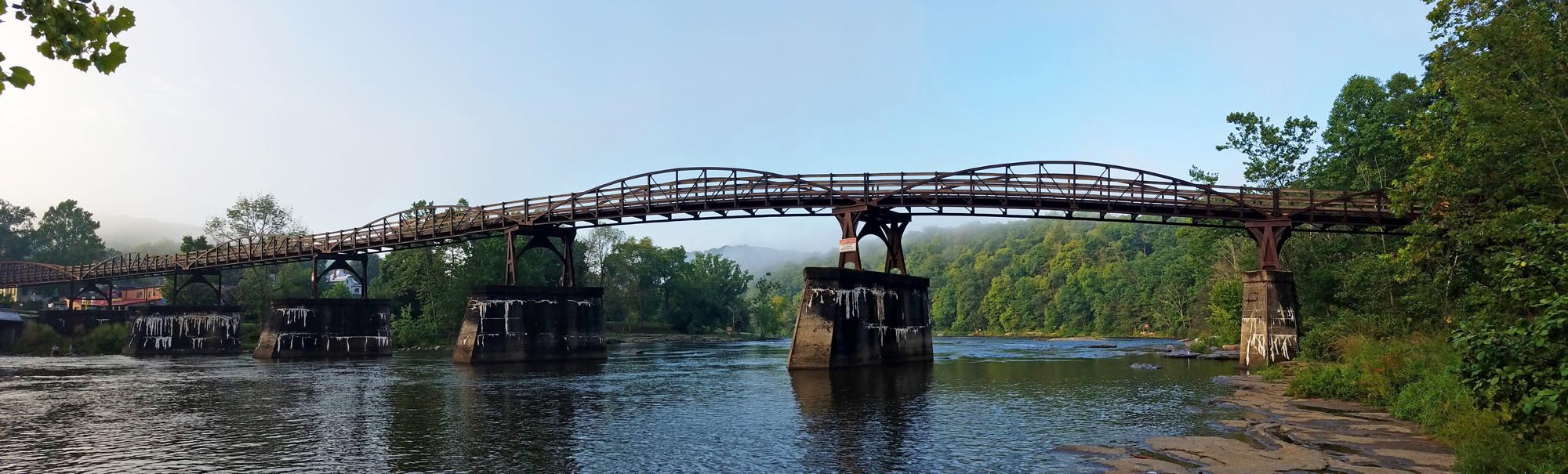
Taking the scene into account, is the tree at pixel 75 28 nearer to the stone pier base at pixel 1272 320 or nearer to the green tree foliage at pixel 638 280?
the stone pier base at pixel 1272 320

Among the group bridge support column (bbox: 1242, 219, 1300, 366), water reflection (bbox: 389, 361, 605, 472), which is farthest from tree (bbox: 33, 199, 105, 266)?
bridge support column (bbox: 1242, 219, 1300, 366)

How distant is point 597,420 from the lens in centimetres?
2158

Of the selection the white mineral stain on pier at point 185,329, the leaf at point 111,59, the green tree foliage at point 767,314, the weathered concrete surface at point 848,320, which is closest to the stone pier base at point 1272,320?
the weathered concrete surface at point 848,320

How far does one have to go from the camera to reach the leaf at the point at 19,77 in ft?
18.8

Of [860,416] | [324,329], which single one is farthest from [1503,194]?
[324,329]

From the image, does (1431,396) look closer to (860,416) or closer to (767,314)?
(860,416)

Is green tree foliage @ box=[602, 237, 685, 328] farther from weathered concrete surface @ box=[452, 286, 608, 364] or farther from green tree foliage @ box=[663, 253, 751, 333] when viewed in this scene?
weathered concrete surface @ box=[452, 286, 608, 364]

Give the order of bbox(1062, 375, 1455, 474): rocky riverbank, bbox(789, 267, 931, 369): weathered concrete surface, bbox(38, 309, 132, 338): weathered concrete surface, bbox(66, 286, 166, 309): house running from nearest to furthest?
bbox(1062, 375, 1455, 474): rocky riverbank, bbox(789, 267, 931, 369): weathered concrete surface, bbox(38, 309, 132, 338): weathered concrete surface, bbox(66, 286, 166, 309): house

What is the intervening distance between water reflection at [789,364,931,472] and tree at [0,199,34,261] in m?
145

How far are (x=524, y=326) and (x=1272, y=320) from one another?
34.8m

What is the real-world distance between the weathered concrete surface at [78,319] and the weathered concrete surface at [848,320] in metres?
66.4

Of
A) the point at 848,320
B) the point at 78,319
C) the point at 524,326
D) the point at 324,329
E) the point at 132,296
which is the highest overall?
the point at 132,296

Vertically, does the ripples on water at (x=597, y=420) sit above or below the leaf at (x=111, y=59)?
below

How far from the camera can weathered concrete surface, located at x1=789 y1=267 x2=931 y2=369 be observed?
3425 cm
